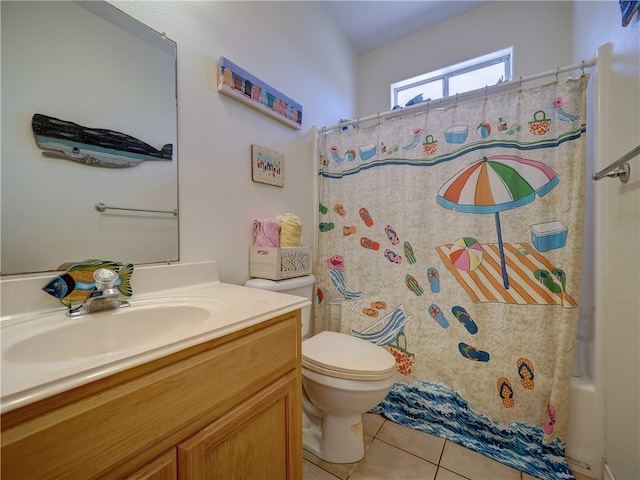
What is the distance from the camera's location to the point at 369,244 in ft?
5.27

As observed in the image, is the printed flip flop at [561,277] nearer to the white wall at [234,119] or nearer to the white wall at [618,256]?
the white wall at [618,256]

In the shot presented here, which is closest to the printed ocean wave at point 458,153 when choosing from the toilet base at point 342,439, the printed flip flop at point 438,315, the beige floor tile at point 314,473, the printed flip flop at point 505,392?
the printed flip flop at point 438,315

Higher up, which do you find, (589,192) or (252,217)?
(589,192)

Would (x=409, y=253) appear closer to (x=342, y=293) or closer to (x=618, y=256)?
(x=342, y=293)

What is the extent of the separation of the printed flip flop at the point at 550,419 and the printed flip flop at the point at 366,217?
1.19m

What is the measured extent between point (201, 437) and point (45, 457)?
0.85ft

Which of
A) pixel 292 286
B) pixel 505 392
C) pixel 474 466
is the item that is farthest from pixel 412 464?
pixel 292 286

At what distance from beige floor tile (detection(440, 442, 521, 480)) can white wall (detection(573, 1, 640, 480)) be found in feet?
1.21

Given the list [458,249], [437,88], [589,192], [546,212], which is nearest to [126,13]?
[458,249]

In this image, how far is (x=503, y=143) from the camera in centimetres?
127

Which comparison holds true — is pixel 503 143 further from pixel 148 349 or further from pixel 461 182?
pixel 148 349

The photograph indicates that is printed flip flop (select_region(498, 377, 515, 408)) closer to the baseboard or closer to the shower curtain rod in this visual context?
the baseboard

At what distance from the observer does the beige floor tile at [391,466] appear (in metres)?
1.10

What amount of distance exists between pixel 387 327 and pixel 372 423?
0.52m
